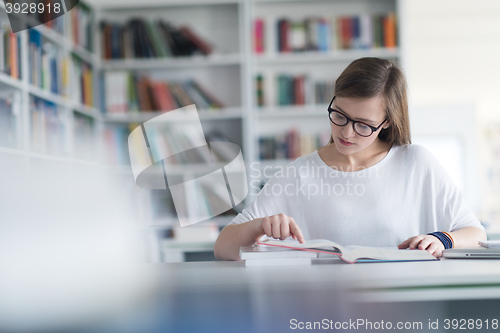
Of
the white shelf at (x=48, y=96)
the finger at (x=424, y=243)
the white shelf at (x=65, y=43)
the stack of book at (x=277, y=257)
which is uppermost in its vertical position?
the white shelf at (x=65, y=43)

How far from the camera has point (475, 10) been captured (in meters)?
4.17

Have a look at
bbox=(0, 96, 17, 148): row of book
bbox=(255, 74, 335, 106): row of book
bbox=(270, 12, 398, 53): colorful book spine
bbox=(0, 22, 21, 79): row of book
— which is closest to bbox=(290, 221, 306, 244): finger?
bbox=(0, 96, 17, 148): row of book

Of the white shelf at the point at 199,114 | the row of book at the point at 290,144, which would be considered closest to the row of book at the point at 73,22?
the white shelf at the point at 199,114

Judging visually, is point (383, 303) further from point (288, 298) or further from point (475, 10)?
point (475, 10)

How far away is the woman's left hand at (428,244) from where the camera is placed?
95 cm

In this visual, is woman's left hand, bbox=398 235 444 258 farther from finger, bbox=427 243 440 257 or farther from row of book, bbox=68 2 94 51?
row of book, bbox=68 2 94 51

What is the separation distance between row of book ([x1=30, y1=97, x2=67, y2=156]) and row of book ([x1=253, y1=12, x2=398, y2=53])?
140 centimetres

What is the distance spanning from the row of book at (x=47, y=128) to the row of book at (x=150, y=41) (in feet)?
2.47

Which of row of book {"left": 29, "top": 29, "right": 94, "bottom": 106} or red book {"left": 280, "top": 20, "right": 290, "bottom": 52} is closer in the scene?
row of book {"left": 29, "top": 29, "right": 94, "bottom": 106}

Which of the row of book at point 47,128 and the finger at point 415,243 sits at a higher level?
the row of book at point 47,128

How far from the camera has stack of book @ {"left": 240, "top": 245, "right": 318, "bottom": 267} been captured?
2.84 feet

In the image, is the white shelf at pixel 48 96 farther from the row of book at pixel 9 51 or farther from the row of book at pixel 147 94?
the row of book at pixel 147 94

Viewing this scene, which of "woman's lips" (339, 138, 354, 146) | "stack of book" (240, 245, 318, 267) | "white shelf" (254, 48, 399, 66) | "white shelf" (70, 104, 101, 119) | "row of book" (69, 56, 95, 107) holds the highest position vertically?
"white shelf" (254, 48, 399, 66)

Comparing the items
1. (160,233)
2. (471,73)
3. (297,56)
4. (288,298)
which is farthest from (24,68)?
(471,73)
